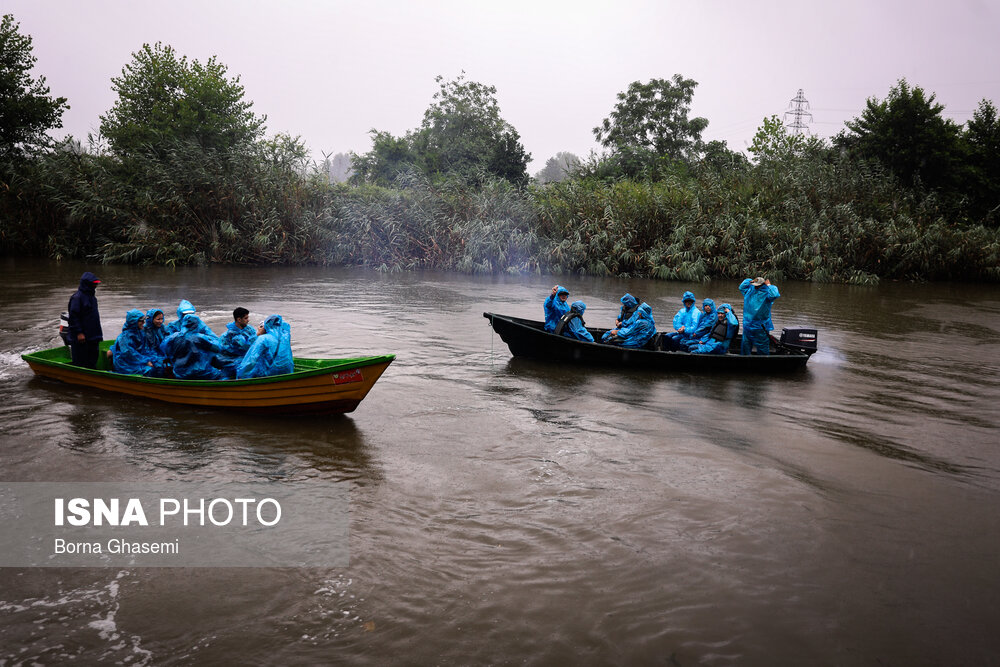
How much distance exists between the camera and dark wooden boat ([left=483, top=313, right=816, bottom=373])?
1177cm

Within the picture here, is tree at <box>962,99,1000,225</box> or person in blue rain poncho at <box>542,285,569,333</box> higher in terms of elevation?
tree at <box>962,99,1000,225</box>

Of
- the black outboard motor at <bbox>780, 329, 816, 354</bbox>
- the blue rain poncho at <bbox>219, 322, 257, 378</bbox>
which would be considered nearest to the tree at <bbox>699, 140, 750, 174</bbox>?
the black outboard motor at <bbox>780, 329, 816, 354</bbox>

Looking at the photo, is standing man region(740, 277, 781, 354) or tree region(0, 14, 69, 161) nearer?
standing man region(740, 277, 781, 354)

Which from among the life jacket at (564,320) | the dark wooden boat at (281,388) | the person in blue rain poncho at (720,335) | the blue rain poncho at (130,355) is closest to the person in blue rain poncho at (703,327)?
the person in blue rain poncho at (720,335)

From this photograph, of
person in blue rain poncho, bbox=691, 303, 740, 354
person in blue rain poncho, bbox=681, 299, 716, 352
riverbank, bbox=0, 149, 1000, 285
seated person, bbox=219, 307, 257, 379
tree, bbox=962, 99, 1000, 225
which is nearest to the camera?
seated person, bbox=219, 307, 257, 379

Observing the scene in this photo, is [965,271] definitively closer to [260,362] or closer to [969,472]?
[969,472]

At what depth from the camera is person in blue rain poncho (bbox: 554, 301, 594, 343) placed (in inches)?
480

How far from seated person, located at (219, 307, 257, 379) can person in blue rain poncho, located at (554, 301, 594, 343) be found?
509 cm

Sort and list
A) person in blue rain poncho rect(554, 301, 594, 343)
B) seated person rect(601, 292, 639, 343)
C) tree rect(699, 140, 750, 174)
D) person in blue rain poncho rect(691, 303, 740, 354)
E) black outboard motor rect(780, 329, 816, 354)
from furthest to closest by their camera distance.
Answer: tree rect(699, 140, 750, 174), seated person rect(601, 292, 639, 343), black outboard motor rect(780, 329, 816, 354), person in blue rain poncho rect(554, 301, 594, 343), person in blue rain poncho rect(691, 303, 740, 354)

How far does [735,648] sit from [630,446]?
3.80 meters

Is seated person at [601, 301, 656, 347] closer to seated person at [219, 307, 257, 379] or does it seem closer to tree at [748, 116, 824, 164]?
seated person at [219, 307, 257, 379]

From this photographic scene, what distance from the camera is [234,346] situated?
30.4ft

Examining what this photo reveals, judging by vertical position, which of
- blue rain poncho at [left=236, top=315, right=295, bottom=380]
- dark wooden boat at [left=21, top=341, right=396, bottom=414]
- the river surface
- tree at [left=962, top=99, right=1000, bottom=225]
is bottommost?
the river surface

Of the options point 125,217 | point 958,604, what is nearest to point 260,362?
point 958,604
